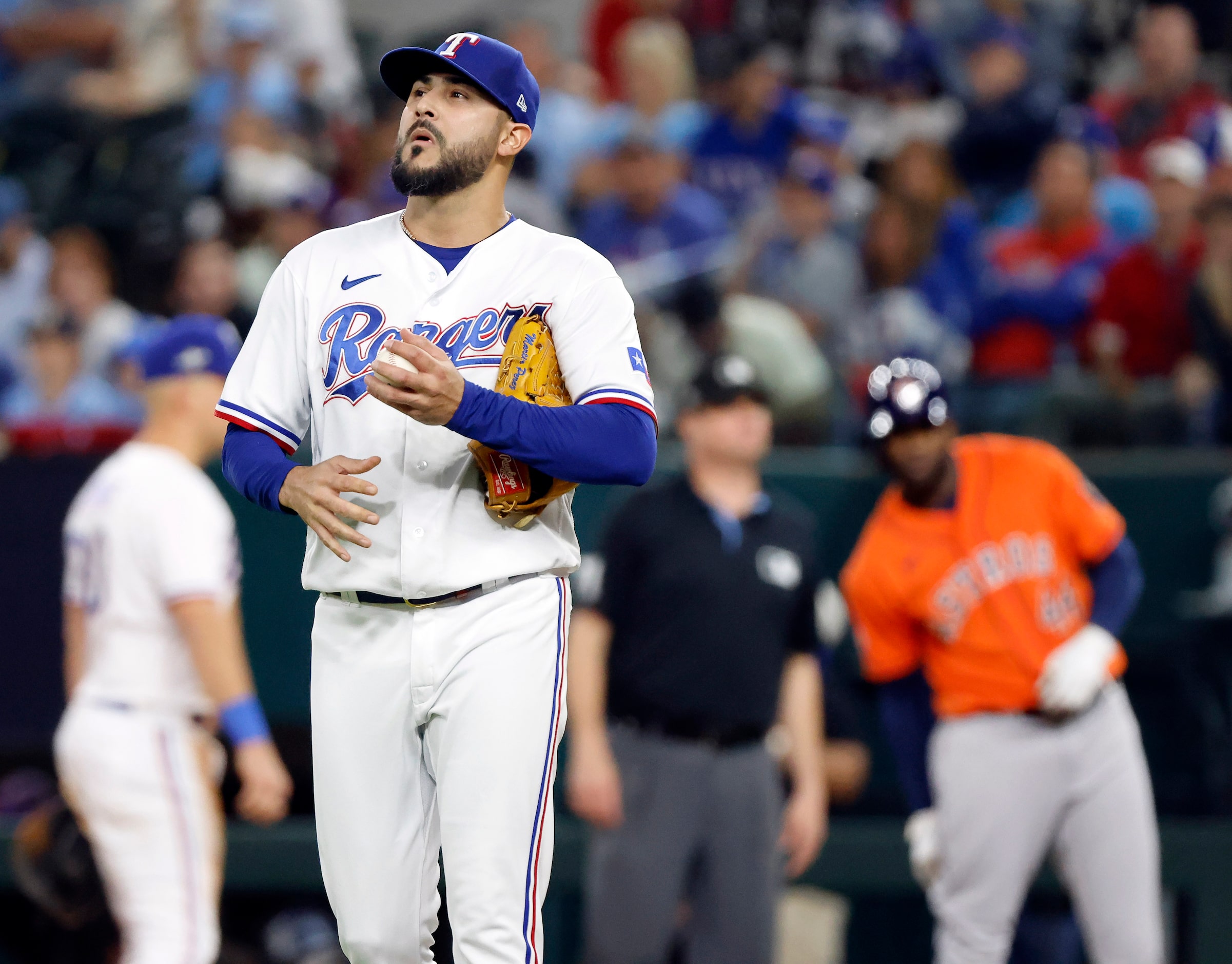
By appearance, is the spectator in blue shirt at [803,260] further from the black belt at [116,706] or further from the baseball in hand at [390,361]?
the baseball in hand at [390,361]

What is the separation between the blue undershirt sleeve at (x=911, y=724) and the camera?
5.00 m

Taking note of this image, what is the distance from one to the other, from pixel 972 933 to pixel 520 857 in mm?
2180

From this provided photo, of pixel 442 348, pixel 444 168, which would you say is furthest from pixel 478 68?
pixel 442 348

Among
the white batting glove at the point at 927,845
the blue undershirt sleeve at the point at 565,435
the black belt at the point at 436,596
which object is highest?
the blue undershirt sleeve at the point at 565,435

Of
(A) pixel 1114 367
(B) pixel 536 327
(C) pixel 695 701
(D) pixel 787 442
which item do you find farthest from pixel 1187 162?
(B) pixel 536 327

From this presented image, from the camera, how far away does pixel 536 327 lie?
2.92m

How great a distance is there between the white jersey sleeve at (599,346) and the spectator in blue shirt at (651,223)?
469 centimetres

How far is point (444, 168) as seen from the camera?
9.57 feet

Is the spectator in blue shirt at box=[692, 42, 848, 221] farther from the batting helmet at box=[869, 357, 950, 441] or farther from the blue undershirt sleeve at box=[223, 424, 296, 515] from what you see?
the blue undershirt sleeve at box=[223, 424, 296, 515]

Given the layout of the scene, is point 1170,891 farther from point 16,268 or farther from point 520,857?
point 16,268

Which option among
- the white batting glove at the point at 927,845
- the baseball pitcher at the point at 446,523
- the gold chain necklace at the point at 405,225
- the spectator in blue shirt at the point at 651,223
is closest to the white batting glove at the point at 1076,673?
the white batting glove at the point at 927,845

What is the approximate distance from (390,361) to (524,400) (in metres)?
0.24

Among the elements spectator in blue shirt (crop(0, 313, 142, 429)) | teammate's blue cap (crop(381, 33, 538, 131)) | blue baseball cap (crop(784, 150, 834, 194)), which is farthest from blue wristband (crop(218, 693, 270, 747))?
blue baseball cap (crop(784, 150, 834, 194))

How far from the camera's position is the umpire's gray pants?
5.14 metres
